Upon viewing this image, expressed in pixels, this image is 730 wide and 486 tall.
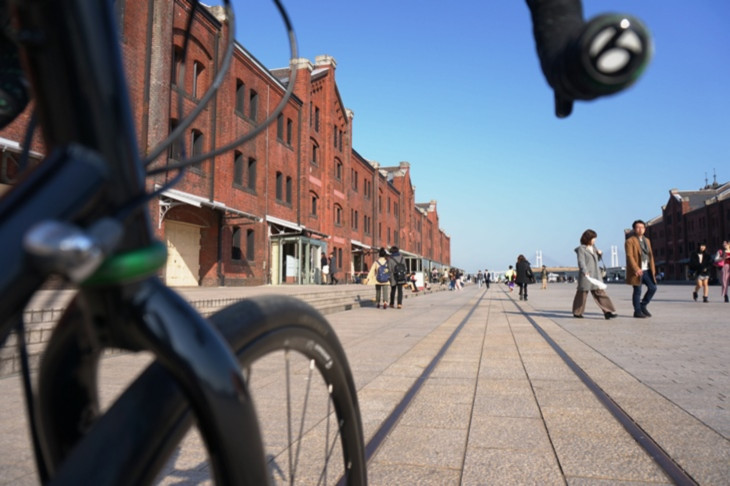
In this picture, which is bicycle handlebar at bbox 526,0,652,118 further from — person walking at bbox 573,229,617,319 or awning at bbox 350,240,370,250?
awning at bbox 350,240,370,250

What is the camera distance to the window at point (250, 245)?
23812 millimetres

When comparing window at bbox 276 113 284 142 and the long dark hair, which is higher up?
window at bbox 276 113 284 142

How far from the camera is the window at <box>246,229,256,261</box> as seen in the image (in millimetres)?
23812

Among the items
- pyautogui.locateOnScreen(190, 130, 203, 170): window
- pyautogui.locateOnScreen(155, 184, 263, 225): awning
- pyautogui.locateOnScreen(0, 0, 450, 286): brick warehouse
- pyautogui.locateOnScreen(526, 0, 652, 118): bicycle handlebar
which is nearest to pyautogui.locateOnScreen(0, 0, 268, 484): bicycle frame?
pyautogui.locateOnScreen(526, 0, 652, 118): bicycle handlebar

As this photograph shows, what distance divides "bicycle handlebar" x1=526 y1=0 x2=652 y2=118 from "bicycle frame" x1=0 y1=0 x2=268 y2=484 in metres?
0.61

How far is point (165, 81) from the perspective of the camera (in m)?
17.1

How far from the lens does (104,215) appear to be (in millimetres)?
635

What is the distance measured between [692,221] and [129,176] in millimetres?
76200

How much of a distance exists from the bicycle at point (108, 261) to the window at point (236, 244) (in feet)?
72.7

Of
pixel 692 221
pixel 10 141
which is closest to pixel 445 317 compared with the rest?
pixel 10 141

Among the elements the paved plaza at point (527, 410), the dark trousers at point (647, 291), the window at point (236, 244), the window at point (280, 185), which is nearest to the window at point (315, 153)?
the window at point (280, 185)

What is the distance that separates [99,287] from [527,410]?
350 cm

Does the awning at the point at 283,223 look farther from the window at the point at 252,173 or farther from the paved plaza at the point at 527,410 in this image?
the paved plaza at the point at 527,410

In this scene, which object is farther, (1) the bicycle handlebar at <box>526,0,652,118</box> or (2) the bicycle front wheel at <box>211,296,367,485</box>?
(2) the bicycle front wheel at <box>211,296,367,485</box>
